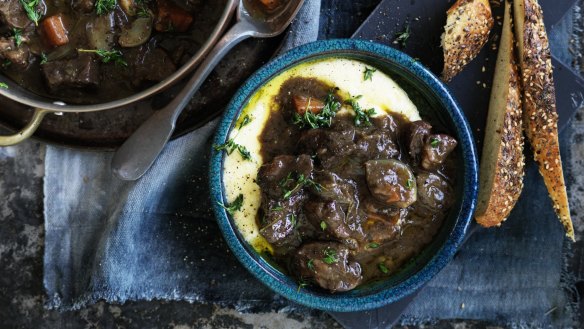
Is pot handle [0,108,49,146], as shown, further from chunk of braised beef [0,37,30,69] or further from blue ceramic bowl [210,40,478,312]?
blue ceramic bowl [210,40,478,312]

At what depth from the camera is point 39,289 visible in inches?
173

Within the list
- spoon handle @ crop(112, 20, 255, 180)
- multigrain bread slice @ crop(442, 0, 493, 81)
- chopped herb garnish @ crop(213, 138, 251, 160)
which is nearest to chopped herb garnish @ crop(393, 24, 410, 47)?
multigrain bread slice @ crop(442, 0, 493, 81)

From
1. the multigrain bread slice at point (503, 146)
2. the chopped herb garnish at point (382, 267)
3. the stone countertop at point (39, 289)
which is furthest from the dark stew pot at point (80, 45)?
the multigrain bread slice at point (503, 146)

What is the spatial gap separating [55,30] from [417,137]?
6.66ft

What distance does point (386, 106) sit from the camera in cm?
373

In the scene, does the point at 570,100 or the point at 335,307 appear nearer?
the point at 335,307

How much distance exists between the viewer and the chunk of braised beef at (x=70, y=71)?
3461 millimetres

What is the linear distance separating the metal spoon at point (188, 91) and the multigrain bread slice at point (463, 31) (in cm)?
98

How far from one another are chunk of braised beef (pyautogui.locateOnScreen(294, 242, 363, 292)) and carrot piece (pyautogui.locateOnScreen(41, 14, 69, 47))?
1726 millimetres

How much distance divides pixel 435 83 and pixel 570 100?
1.08 meters

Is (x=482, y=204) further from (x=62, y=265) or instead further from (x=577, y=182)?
(x=62, y=265)

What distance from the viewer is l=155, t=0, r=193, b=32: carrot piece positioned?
348 centimetres

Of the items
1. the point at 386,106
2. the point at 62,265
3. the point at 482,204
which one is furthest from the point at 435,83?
the point at 62,265

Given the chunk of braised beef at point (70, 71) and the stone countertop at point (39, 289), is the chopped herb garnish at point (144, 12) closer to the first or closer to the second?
the chunk of braised beef at point (70, 71)
